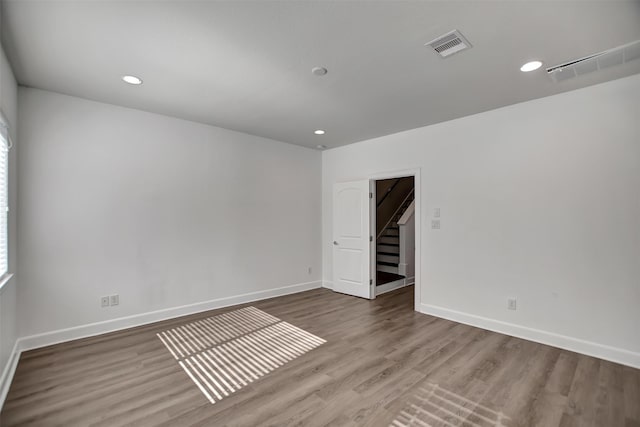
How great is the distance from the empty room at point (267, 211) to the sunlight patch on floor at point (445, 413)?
0.8 inches

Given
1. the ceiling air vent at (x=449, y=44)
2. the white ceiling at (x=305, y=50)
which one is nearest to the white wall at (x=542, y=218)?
the white ceiling at (x=305, y=50)

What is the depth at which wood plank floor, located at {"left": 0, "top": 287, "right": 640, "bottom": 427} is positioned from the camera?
6.61 ft

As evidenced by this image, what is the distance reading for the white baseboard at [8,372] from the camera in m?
2.20

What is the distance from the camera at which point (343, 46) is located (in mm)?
2268

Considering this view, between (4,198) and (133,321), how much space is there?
191 cm

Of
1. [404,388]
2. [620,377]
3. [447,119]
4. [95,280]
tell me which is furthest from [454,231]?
[95,280]

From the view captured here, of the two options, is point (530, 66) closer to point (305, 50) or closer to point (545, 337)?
point (305, 50)

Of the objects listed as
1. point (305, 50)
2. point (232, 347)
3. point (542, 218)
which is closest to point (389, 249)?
point (542, 218)

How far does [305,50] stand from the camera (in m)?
2.33

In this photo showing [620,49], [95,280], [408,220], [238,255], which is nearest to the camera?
[620,49]

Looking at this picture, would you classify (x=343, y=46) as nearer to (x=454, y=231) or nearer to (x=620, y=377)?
(x=454, y=231)

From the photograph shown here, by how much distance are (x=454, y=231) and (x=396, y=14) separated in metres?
2.89

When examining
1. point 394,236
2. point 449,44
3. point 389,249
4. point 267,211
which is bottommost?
point 389,249

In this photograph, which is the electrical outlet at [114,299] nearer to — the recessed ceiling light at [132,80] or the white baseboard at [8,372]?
the white baseboard at [8,372]
